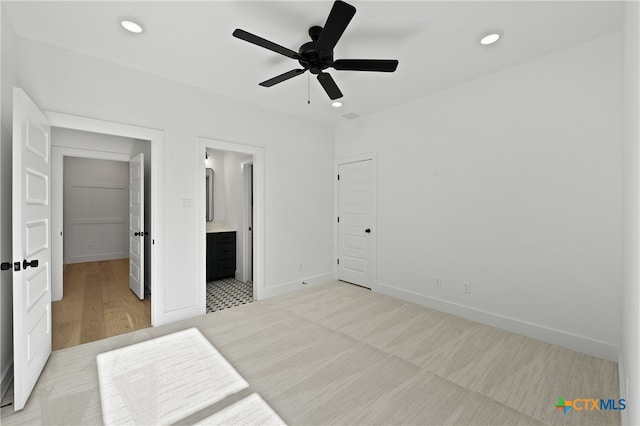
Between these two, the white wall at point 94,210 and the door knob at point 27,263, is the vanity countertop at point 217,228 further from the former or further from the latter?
the white wall at point 94,210

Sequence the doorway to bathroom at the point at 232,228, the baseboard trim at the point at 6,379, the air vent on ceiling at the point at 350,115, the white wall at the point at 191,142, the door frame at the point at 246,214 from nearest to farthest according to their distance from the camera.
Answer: the baseboard trim at the point at 6,379
the white wall at the point at 191,142
the doorway to bathroom at the point at 232,228
the air vent on ceiling at the point at 350,115
the door frame at the point at 246,214

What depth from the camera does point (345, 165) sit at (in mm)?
4719

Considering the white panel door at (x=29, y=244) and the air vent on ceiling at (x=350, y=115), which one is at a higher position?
the air vent on ceiling at (x=350, y=115)

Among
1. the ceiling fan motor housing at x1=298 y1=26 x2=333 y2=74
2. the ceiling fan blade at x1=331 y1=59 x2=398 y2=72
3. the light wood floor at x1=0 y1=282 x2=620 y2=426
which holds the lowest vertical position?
the light wood floor at x1=0 y1=282 x2=620 y2=426

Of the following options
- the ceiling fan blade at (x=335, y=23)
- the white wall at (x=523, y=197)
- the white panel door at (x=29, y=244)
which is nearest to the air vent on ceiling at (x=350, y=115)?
the white wall at (x=523, y=197)

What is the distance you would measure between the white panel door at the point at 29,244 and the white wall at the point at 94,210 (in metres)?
5.19

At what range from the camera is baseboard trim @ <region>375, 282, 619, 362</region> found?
2402mm

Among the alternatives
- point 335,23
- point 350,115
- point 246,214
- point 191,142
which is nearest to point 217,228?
point 246,214

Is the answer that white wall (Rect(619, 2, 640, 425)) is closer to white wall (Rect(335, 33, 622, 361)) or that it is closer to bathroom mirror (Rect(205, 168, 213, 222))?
white wall (Rect(335, 33, 622, 361))

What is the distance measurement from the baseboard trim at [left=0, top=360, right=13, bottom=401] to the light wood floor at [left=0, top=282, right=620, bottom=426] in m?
0.17

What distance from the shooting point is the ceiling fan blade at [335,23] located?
5.13ft

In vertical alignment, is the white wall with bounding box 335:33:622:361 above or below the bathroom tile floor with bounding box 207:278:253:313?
above

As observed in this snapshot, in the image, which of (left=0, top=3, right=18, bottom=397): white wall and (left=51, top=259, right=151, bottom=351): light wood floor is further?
(left=51, top=259, right=151, bottom=351): light wood floor

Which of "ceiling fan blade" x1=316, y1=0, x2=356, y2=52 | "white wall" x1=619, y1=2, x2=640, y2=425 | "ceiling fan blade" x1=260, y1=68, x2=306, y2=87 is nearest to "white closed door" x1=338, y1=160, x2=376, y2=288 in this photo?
"ceiling fan blade" x1=260, y1=68, x2=306, y2=87
